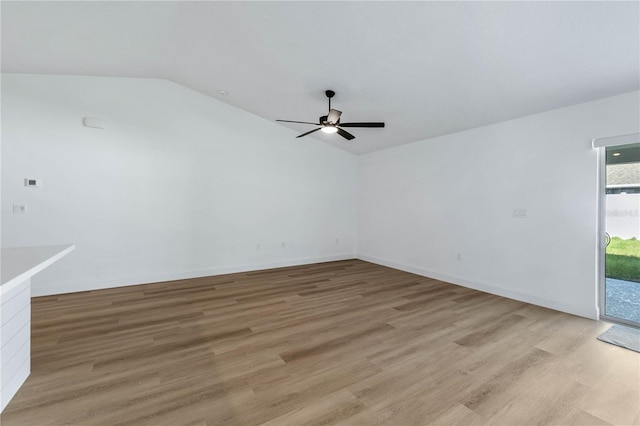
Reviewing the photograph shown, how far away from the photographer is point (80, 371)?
2092 millimetres

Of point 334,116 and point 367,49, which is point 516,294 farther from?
point 367,49

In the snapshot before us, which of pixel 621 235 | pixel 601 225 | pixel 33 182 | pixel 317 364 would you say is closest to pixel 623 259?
pixel 621 235

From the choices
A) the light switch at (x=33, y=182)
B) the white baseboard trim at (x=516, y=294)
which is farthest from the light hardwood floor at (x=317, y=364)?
the light switch at (x=33, y=182)

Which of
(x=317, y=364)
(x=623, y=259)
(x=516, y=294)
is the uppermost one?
(x=623, y=259)

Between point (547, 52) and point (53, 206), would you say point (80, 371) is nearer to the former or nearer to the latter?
point (53, 206)

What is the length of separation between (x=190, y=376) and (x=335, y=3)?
11.2ft

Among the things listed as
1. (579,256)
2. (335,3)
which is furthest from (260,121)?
(579,256)

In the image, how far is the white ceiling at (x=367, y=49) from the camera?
7.38 feet

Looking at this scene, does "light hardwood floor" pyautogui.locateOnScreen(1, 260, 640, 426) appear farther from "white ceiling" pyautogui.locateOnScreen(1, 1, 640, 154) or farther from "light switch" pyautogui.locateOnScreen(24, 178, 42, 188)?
"white ceiling" pyautogui.locateOnScreen(1, 1, 640, 154)

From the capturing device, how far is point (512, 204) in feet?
12.7

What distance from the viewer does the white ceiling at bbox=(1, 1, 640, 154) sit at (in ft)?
7.38

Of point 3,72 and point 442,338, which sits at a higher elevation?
point 3,72

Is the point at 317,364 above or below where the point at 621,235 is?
below

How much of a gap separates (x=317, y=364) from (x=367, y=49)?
3.19 m
